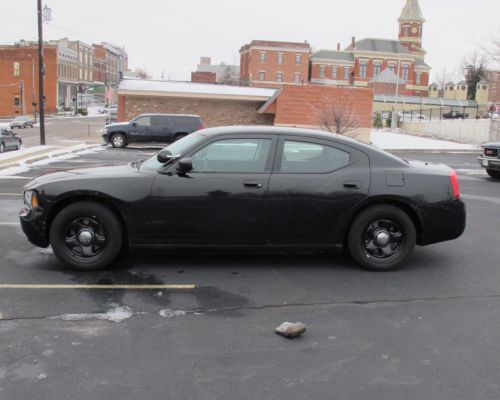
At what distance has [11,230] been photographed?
24.9 ft

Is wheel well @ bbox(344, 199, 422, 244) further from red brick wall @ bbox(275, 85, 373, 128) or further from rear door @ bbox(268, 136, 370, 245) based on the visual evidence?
red brick wall @ bbox(275, 85, 373, 128)

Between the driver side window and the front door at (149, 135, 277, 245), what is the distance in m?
0.01

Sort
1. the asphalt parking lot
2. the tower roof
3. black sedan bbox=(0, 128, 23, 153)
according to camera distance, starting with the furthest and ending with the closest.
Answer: the tower roof < black sedan bbox=(0, 128, 23, 153) < the asphalt parking lot

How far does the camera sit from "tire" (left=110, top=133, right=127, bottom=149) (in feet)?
88.2

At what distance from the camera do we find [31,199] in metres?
5.76

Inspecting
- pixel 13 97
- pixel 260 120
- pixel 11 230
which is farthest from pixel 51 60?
pixel 11 230

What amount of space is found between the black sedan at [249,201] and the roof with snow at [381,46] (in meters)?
101

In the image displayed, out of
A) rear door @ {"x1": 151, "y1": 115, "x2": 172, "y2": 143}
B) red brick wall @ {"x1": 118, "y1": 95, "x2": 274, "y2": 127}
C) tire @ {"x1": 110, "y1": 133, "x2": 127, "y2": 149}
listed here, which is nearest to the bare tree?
red brick wall @ {"x1": 118, "y1": 95, "x2": 274, "y2": 127}

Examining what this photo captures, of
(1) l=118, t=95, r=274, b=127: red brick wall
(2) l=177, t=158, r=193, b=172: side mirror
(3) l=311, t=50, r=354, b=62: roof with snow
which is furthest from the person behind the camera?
(3) l=311, t=50, r=354, b=62: roof with snow

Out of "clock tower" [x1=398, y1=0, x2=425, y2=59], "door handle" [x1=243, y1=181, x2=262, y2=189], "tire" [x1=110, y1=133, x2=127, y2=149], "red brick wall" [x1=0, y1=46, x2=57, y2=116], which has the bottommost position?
"tire" [x1=110, y1=133, x2=127, y2=149]

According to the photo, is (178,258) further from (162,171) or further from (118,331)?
(118,331)

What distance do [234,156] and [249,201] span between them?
52 cm

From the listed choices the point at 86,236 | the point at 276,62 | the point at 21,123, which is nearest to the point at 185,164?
the point at 86,236

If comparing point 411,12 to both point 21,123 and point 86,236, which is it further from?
point 86,236
